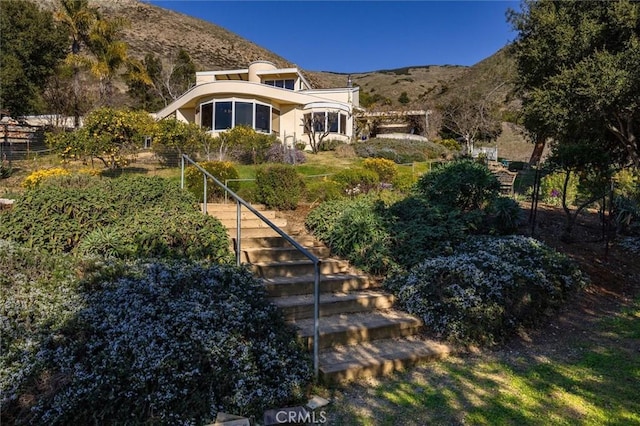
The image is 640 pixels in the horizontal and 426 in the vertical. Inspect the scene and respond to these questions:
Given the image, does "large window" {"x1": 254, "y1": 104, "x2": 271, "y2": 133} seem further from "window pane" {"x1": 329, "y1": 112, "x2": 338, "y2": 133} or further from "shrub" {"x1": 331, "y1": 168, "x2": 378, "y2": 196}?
"shrub" {"x1": 331, "y1": 168, "x2": 378, "y2": 196}

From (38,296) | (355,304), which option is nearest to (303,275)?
(355,304)

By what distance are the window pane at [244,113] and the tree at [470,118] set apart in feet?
53.6

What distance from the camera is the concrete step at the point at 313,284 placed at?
15.5 feet

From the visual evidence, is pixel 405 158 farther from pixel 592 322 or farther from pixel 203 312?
pixel 203 312

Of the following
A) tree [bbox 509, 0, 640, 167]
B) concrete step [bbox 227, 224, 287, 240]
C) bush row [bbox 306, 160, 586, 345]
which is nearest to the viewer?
bush row [bbox 306, 160, 586, 345]

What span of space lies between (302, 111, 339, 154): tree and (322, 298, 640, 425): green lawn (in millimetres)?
18035

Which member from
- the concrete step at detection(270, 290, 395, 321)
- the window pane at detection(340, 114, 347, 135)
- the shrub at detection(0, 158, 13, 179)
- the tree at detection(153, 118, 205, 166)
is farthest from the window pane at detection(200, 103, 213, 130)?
the concrete step at detection(270, 290, 395, 321)

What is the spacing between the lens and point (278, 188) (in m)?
7.91

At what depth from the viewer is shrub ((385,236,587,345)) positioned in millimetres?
4473

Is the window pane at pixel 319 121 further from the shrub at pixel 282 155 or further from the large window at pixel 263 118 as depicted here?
the shrub at pixel 282 155

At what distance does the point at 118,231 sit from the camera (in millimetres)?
4891

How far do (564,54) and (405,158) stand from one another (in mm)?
9435

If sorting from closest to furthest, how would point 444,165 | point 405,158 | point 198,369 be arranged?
1. point 198,369
2. point 444,165
3. point 405,158

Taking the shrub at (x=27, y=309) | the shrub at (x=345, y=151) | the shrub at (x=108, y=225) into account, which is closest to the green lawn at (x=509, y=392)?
the shrub at (x=27, y=309)
